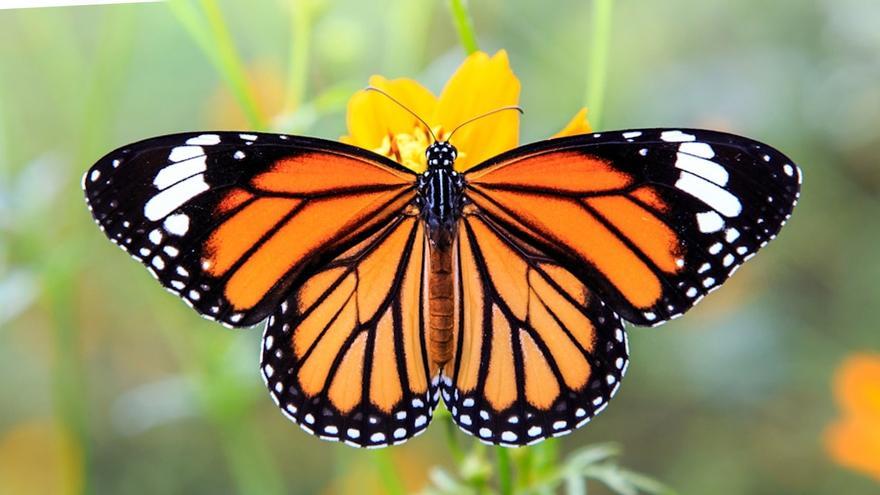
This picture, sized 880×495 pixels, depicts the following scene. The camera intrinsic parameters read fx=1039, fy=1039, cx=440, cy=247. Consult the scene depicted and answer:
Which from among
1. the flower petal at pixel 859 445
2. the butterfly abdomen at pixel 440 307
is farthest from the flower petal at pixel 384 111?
the flower petal at pixel 859 445

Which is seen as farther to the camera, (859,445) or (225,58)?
(859,445)

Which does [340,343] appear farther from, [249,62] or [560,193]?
[249,62]

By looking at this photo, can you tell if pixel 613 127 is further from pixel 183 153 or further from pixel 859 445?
pixel 183 153

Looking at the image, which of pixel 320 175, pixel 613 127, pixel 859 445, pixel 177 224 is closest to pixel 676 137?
pixel 320 175

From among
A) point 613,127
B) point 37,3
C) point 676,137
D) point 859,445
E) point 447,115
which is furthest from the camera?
point 613,127

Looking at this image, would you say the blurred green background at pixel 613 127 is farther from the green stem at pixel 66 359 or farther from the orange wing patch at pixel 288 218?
the orange wing patch at pixel 288 218

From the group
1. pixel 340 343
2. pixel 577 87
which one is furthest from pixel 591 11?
pixel 340 343
